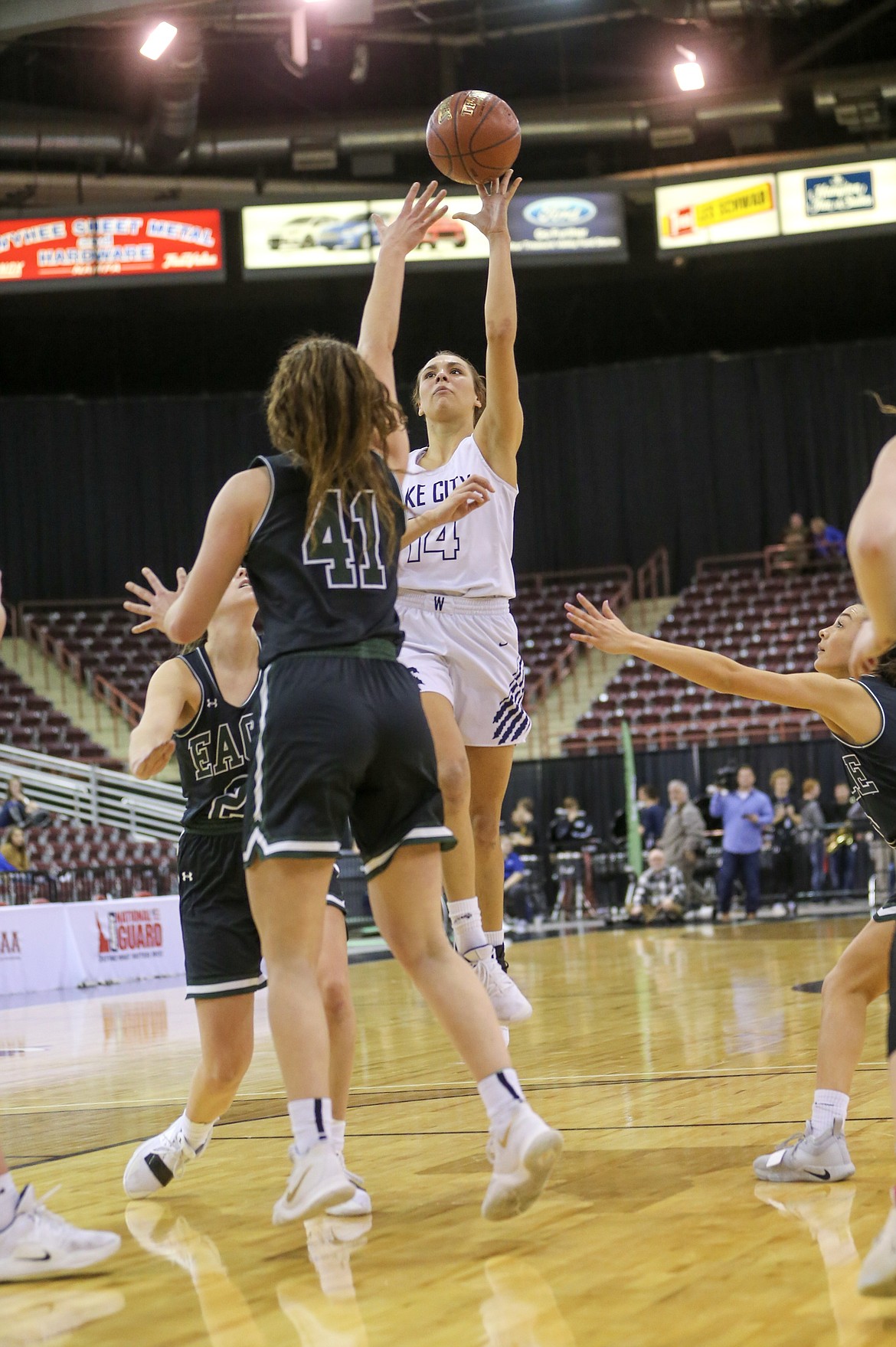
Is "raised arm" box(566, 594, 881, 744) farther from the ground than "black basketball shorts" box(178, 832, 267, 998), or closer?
farther from the ground

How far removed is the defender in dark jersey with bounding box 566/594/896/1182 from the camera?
364 cm

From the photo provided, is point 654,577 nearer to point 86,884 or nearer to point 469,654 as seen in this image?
point 86,884

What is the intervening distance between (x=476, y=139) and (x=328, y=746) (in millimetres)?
2566

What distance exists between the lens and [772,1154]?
12.1ft

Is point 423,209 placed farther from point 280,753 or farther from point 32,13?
point 32,13

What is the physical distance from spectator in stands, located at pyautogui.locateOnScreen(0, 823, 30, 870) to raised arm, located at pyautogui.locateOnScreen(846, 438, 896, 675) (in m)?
12.7

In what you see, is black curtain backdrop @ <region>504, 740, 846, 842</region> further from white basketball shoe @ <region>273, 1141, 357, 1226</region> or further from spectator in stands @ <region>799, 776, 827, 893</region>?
white basketball shoe @ <region>273, 1141, 357, 1226</region>

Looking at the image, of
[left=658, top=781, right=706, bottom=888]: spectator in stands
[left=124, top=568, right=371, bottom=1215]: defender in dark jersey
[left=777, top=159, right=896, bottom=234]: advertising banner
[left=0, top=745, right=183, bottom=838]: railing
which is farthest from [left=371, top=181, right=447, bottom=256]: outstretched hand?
[left=777, top=159, right=896, bottom=234]: advertising banner

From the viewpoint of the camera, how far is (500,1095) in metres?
2.98

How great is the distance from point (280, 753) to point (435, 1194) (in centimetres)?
145

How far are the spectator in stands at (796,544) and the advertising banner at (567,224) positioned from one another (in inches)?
215

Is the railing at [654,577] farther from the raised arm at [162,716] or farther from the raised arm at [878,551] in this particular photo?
the raised arm at [878,551]

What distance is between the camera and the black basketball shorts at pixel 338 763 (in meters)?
2.97

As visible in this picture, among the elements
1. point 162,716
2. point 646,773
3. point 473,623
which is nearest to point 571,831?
point 646,773
